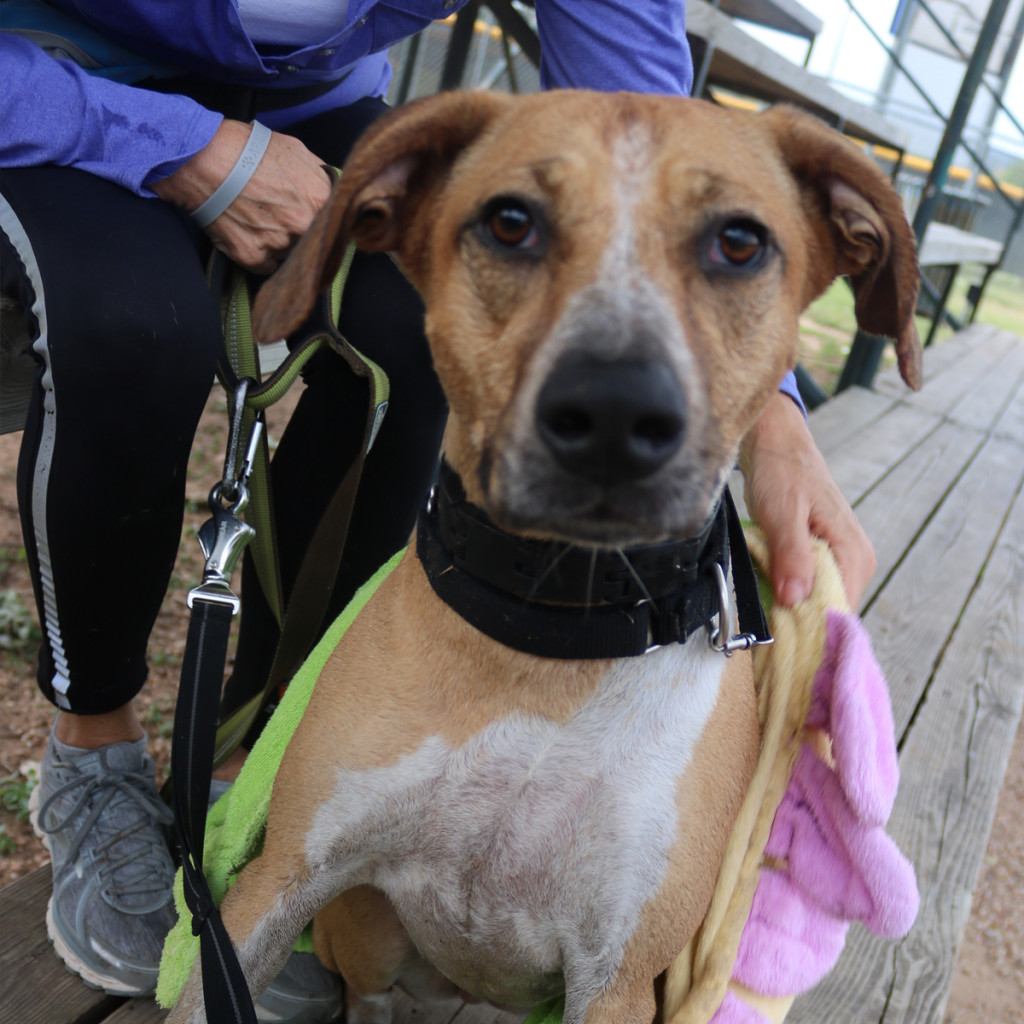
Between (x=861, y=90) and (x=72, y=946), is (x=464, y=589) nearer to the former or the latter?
(x=72, y=946)

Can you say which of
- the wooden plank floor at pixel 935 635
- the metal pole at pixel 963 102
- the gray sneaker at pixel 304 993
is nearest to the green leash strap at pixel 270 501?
the gray sneaker at pixel 304 993

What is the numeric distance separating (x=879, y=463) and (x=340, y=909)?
12.0ft

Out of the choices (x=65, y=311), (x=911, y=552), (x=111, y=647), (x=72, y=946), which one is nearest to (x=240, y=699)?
(x=111, y=647)

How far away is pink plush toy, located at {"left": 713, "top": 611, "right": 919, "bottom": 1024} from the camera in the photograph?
1.34 metres

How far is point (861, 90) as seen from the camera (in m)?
17.5

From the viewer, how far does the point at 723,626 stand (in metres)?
1.39

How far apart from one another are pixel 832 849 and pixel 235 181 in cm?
150

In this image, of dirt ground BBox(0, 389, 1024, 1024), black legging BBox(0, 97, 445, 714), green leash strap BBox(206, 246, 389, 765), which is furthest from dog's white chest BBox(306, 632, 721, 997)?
dirt ground BBox(0, 389, 1024, 1024)

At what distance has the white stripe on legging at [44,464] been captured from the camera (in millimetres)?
1501

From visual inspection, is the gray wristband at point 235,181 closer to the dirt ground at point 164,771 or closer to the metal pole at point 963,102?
the dirt ground at point 164,771

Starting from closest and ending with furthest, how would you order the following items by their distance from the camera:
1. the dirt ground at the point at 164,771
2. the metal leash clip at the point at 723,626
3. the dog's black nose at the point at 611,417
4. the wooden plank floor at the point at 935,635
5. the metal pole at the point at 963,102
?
the dog's black nose at the point at 611,417, the metal leash clip at the point at 723,626, the wooden plank floor at the point at 935,635, the dirt ground at the point at 164,771, the metal pole at the point at 963,102

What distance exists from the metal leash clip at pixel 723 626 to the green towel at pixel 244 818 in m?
0.54

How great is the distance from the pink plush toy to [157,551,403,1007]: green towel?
0.73m

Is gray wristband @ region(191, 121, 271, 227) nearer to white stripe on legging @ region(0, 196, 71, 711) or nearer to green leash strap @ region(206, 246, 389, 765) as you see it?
green leash strap @ region(206, 246, 389, 765)
